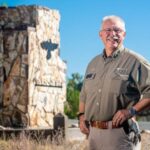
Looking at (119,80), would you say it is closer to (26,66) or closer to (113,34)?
(113,34)

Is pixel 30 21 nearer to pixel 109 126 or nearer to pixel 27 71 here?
pixel 27 71

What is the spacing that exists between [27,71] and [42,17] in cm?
215

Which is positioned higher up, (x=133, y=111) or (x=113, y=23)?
(x=113, y=23)

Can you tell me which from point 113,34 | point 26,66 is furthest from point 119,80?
point 26,66

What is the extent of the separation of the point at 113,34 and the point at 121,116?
654mm

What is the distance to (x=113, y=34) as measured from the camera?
393cm

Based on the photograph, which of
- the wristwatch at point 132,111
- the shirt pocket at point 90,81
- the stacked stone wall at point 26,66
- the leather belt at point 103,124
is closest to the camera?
the wristwatch at point 132,111

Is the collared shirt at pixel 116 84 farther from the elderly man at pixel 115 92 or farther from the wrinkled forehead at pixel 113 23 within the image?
the wrinkled forehead at pixel 113 23

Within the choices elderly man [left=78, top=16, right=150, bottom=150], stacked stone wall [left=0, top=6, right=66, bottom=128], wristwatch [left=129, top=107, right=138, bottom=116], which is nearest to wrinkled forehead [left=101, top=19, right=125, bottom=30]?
elderly man [left=78, top=16, right=150, bottom=150]

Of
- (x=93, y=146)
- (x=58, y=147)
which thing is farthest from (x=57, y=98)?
(x=93, y=146)

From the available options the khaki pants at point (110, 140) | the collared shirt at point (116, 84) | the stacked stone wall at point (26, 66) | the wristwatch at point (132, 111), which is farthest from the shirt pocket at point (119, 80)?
the stacked stone wall at point (26, 66)

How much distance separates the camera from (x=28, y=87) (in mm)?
18172

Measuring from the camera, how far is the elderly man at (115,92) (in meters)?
3.78

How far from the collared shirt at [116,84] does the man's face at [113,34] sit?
59mm
